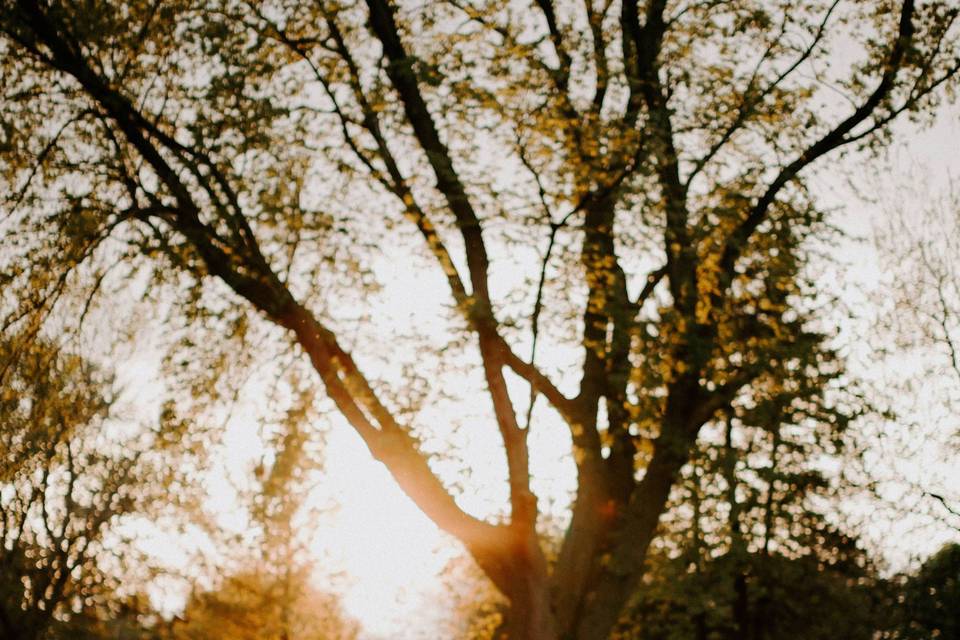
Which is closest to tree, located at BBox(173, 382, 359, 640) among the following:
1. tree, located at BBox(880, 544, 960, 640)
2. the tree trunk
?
the tree trunk

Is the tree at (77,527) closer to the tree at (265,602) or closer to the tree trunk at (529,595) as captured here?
the tree at (265,602)

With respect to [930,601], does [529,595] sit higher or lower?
lower

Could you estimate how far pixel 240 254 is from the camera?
8672 millimetres

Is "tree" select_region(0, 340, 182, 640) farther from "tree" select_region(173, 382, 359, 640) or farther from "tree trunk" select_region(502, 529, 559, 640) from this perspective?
"tree trunk" select_region(502, 529, 559, 640)

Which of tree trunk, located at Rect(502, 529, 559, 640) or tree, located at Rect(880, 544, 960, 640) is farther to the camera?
tree, located at Rect(880, 544, 960, 640)

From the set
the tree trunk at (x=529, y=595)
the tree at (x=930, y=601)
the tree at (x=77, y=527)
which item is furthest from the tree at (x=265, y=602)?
the tree at (x=930, y=601)

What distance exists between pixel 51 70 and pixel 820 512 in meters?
18.3

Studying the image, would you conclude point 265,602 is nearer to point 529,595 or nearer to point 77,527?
point 77,527

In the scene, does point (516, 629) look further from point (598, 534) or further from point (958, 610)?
point (958, 610)

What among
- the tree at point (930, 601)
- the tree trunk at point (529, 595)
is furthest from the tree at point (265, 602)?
the tree at point (930, 601)

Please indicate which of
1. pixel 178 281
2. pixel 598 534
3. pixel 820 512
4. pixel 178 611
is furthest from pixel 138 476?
pixel 820 512

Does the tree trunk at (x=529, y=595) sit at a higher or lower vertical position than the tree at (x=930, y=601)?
lower

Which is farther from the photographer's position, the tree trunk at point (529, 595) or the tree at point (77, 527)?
the tree at point (77, 527)

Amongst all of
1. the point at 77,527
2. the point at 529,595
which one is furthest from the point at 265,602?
the point at 529,595
